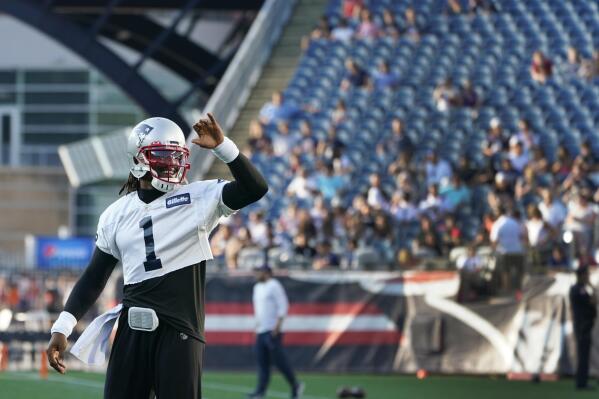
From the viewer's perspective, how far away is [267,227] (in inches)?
953

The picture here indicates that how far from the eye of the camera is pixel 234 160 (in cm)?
770

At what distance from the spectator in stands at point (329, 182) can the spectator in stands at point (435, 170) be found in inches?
57.4

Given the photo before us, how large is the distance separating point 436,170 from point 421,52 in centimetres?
506

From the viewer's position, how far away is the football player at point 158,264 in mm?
7785

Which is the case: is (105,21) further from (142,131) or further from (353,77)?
(142,131)

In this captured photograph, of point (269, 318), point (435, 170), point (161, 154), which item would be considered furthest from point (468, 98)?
point (161, 154)

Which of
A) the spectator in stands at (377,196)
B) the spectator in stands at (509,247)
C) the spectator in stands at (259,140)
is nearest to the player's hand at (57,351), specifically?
the spectator in stands at (509,247)

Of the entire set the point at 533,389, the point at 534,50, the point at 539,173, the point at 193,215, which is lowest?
the point at 533,389

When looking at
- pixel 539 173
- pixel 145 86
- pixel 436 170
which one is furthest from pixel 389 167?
pixel 145 86

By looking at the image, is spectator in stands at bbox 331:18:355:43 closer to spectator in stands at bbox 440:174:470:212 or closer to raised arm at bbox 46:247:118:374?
spectator in stands at bbox 440:174:470:212

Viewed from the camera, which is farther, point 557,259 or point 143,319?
point 557,259

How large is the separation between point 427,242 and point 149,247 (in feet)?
48.7

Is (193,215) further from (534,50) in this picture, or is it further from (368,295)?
(534,50)

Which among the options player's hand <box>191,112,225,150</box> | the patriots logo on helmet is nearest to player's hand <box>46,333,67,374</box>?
the patriots logo on helmet
